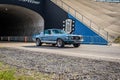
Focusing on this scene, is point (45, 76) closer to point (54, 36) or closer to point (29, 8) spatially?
point (54, 36)

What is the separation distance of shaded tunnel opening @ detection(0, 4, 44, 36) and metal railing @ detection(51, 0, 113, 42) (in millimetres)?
3905

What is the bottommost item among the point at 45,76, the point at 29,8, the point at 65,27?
the point at 45,76

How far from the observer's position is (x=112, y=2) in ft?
169

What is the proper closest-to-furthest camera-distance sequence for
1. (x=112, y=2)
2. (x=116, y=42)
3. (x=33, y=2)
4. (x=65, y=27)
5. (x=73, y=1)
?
(x=116, y=42), (x=65, y=27), (x=33, y=2), (x=73, y=1), (x=112, y=2)

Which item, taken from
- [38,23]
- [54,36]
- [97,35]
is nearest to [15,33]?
[38,23]

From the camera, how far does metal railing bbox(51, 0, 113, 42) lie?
3408cm

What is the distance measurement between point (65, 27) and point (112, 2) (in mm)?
17140

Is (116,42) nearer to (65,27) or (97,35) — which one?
(97,35)

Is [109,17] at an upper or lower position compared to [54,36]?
upper

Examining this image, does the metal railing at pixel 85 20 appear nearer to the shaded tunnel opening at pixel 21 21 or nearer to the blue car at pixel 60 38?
the shaded tunnel opening at pixel 21 21

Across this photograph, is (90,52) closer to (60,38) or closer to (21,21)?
(60,38)

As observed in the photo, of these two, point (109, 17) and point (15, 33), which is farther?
point (15, 33)

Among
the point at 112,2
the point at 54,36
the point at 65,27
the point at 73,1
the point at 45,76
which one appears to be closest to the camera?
the point at 45,76

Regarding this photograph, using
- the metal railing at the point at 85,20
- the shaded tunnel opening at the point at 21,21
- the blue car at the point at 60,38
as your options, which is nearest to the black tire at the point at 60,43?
the blue car at the point at 60,38
